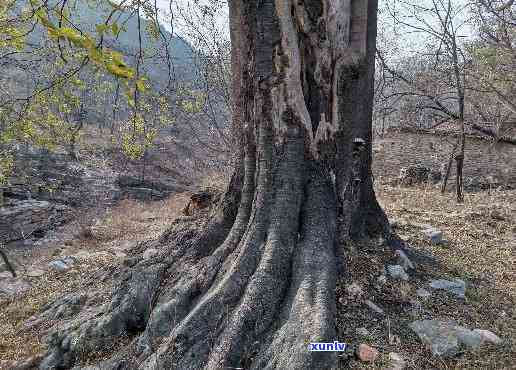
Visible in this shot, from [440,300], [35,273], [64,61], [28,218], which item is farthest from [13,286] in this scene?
[28,218]

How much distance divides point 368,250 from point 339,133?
104 cm

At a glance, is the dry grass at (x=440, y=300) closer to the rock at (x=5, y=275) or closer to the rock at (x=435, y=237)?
the rock at (x=435, y=237)

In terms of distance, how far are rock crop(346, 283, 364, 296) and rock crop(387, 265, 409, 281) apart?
447 millimetres

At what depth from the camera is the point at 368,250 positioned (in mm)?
3479

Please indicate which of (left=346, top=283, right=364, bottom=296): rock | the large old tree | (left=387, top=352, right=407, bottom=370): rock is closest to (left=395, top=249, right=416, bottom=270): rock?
the large old tree

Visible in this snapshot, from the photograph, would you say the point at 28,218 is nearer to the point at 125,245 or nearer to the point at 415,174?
the point at 125,245

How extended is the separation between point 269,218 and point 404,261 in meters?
1.30

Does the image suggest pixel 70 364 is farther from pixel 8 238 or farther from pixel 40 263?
pixel 8 238

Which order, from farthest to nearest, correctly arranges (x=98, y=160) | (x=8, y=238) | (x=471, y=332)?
(x=98, y=160) < (x=8, y=238) < (x=471, y=332)

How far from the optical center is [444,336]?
2641mm

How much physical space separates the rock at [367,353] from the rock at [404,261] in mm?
1139

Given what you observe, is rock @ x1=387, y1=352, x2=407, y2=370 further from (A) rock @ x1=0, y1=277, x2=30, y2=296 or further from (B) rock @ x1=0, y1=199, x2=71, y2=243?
(B) rock @ x1=0, y1=199, x2=71, y2=243

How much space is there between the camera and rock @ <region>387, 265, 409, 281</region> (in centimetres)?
327

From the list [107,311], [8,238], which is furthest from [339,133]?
[8,238]
